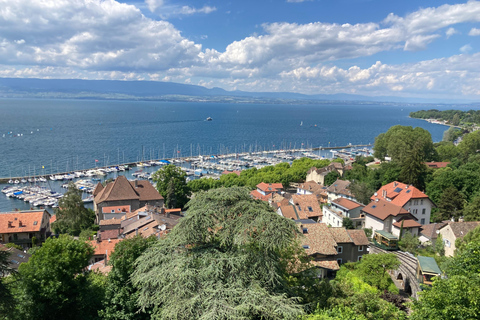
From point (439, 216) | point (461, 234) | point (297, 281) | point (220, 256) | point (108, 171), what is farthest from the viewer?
point (108, 171)

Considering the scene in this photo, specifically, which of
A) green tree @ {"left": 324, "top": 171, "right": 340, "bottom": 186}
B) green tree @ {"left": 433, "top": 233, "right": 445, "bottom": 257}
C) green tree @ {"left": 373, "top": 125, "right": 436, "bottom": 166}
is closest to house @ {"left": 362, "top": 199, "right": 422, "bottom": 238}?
green tree @ {"left": 433, "top": 233, "right": 445, "bottom": 257}

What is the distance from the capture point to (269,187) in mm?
51812

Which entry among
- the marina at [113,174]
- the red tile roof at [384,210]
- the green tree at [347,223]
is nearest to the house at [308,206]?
the green tree at [347,223]

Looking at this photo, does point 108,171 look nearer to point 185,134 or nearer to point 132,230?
point 132,230

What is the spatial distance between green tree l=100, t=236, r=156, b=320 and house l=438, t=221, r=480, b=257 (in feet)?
87.1

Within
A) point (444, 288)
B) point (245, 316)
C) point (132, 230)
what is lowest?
point (132, 230)

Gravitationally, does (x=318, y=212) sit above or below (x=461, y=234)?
below

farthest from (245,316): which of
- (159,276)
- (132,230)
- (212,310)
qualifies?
(132,230)

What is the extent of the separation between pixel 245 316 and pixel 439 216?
3503 centimetres

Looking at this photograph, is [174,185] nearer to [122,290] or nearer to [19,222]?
[19,222]

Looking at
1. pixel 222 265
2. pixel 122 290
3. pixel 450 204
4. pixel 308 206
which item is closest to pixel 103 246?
pixel 122 290

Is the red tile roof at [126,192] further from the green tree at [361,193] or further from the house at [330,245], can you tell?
the green tree at [361,193]

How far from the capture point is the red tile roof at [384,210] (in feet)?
106

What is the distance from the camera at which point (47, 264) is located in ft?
47.9
